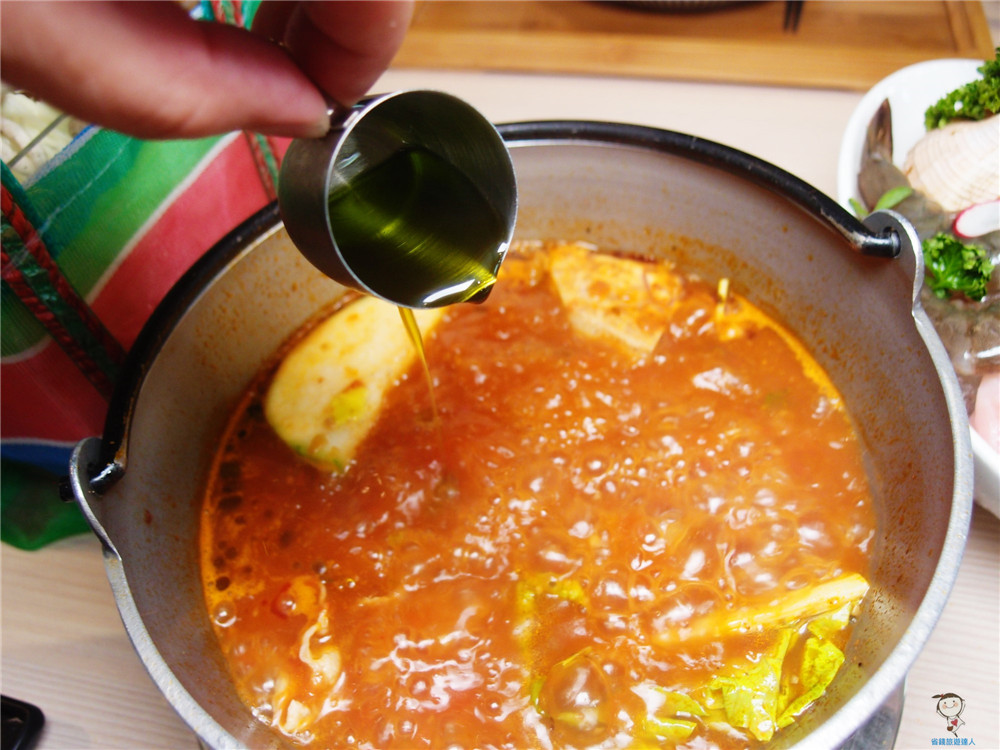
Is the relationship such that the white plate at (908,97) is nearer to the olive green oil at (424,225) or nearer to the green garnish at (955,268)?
the green garnish at (955,268)

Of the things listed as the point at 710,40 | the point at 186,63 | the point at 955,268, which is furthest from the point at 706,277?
the point at 186,63

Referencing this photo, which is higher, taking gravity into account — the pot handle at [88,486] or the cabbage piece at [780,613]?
the pot handle at [88,486]

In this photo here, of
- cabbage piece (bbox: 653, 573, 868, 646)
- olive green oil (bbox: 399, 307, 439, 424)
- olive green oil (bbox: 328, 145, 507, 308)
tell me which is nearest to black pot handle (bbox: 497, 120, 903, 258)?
olive green oil (bbox: 328, 145, 507, 308)

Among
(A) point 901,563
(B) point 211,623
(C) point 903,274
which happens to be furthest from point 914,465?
(B) point 211,623

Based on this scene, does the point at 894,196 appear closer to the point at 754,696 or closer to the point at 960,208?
the point at 960,208

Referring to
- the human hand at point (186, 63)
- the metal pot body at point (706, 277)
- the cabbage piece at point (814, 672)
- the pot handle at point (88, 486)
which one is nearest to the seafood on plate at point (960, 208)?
the metal pot body at point (706, 277)

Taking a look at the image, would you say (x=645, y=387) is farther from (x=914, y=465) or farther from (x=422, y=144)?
(x=422, y=144)

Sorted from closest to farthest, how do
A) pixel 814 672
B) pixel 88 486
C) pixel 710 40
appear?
pixel 88 486
pixel 814 672
pixel 710 40
